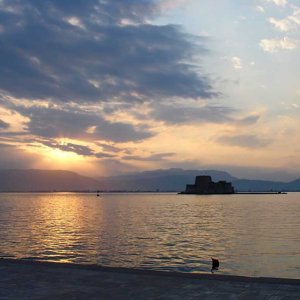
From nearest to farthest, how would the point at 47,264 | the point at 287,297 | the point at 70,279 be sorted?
the point at 287,297
the point at 70,279
the point at 47,264

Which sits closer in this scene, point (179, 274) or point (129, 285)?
point (129, 285)

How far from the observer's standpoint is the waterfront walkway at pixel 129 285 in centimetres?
Result: 1156

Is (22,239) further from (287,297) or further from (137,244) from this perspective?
(287,297)

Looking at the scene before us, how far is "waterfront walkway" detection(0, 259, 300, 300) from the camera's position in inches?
455

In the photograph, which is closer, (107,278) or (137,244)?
(107,278)

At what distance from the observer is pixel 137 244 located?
39.0m

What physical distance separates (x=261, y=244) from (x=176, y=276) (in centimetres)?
2746

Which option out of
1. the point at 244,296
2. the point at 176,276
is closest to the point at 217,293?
the point at 244,296

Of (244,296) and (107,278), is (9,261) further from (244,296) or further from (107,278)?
(244,296)

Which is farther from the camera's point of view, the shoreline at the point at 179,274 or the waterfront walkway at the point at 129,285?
the shoreline at the point at 179,274

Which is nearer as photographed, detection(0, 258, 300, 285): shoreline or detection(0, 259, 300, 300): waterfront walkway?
detection(0, 259, 300, 300): waterfront walkway

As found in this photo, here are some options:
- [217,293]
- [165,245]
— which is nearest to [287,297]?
[217,293]

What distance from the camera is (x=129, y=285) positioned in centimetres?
1295

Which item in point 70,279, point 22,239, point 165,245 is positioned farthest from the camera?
point 22,239
